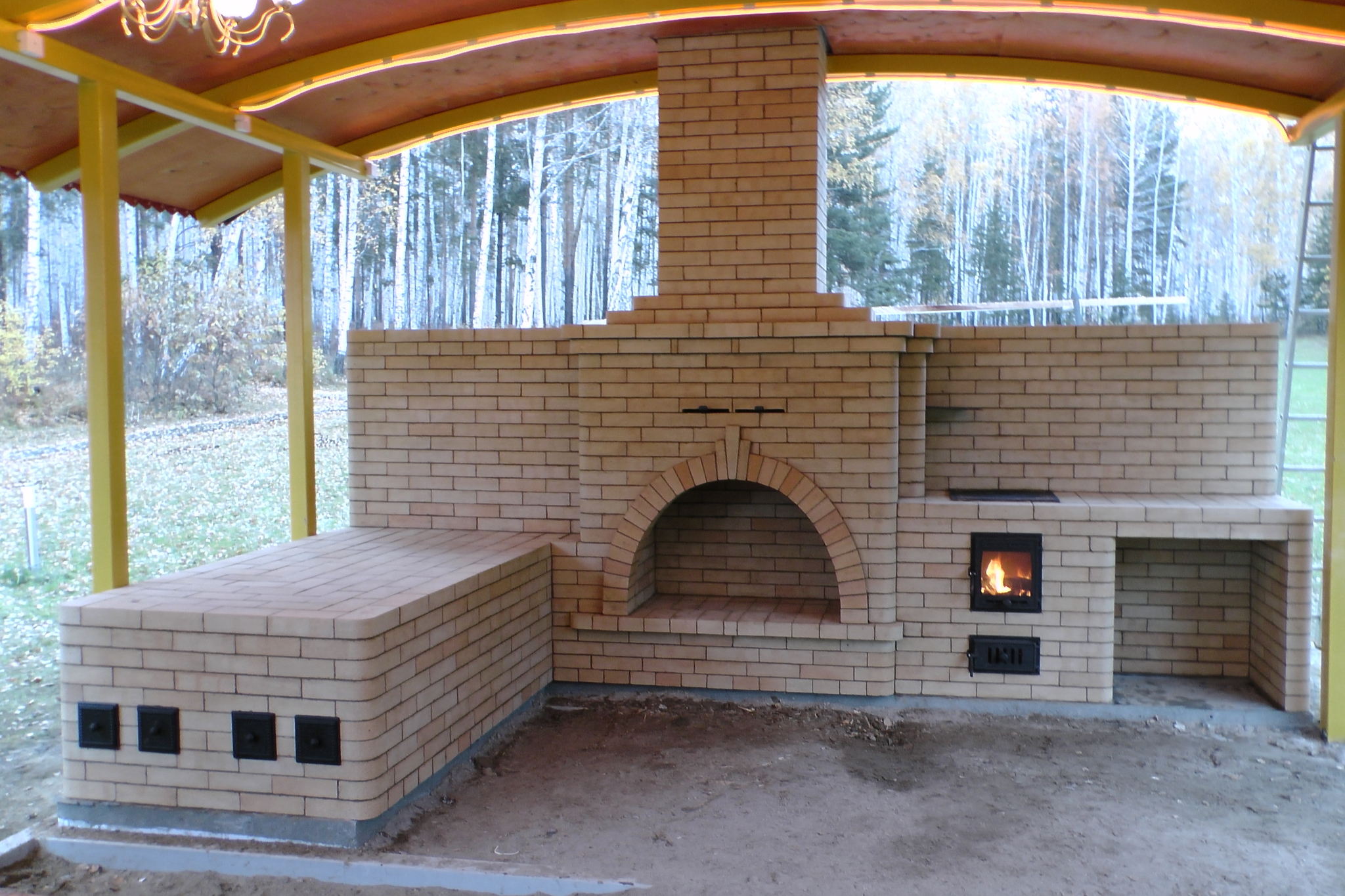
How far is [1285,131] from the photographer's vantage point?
222 inches

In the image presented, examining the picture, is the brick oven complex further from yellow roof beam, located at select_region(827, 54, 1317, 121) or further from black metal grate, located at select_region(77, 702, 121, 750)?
black metal grate, located at select_region(77, 702, 121, 750)

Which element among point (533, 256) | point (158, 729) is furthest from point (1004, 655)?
point (533, 256)

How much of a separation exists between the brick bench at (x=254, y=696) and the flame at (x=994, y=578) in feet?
9.70

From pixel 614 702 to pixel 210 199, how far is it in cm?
438

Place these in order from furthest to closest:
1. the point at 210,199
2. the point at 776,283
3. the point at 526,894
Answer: the point at 210,199 < the point at 776,283 < the point at 526,894

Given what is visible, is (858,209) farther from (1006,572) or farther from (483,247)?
(1006,572)

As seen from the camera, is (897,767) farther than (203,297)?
No

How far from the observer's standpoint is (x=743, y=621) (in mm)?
5594

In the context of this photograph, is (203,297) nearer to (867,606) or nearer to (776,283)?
(776,283)

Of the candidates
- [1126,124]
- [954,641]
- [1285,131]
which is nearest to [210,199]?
[954,641]

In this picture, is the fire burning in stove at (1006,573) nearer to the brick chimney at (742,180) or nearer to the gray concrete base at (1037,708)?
the gray concrete base at (1037,708)

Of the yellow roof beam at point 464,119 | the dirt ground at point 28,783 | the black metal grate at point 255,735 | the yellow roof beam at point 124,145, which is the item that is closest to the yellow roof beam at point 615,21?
the yellow roof beam at point 124,145

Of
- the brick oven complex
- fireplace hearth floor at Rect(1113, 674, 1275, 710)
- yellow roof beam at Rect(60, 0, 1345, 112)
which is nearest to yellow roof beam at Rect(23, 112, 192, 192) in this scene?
yellow roof beam at Rect(60, 0, 1345, 112)

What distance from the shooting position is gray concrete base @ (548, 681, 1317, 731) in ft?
17.2
